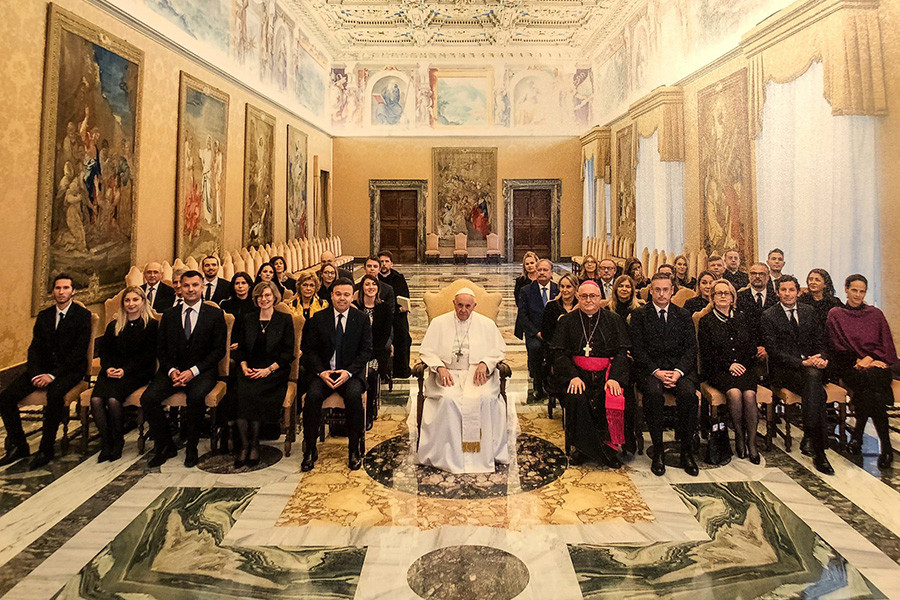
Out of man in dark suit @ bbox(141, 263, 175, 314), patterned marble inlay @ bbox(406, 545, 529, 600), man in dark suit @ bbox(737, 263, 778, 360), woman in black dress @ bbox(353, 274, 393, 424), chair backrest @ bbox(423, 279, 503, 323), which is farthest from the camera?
chair backrest @ bbox(423, 279, 503, 323)

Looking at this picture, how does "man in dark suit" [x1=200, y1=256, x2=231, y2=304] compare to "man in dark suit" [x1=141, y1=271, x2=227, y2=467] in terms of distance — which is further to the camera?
"man in dark suit" [x1=200, y1=256, x2=231, y2=304]

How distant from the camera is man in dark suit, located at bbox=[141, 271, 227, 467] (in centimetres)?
464

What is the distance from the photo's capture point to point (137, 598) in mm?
2949

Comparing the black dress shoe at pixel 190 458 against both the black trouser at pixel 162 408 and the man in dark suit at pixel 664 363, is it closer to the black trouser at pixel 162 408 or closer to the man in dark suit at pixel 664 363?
the black trouser at pixel 162 408

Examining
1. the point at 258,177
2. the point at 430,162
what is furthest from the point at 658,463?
the point at 430,162

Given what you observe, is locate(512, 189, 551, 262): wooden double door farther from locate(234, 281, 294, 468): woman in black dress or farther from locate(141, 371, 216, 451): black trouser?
locate(141, 371, 216, 451): black trouser

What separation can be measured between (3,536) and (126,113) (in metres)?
6.44

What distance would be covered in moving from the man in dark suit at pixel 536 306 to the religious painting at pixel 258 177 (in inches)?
324

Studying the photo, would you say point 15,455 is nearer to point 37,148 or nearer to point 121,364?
point 121,364

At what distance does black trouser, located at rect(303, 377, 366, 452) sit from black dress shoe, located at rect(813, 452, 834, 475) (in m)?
3.55

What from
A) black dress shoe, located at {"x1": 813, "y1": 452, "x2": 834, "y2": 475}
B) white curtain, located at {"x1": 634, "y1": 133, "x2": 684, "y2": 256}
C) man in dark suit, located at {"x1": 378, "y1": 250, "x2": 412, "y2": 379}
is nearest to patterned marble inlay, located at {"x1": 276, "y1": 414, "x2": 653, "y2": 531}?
black dress shoe, located at {"x1": 813, "y1": 452, "x2": 834, "y2": 475}

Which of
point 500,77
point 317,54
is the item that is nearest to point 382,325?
point 317,54

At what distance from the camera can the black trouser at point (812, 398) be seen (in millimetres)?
4555

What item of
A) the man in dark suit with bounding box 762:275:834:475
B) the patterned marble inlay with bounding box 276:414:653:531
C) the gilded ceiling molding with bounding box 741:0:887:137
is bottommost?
the patterned marble inlay with bounding box 276:414:653:531
